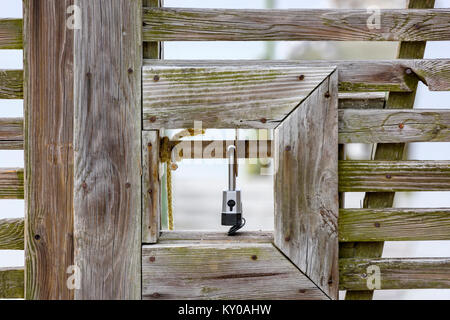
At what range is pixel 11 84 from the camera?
204cm

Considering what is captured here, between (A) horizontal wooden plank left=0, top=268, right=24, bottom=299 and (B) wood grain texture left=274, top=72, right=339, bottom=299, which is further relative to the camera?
(A) horizontal wooden plank left=0, top=268, right=24, bottom=299

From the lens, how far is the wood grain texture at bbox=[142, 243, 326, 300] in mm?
1905

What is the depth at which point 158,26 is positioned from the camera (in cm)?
194

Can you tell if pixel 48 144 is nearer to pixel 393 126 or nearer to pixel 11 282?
pixel 11 282

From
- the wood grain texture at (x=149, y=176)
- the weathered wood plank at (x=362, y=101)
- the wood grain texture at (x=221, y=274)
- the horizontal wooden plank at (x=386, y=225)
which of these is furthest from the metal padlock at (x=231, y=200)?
the weathered wood plank at (x=362, y=101)

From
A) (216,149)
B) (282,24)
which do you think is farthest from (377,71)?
(216,149)

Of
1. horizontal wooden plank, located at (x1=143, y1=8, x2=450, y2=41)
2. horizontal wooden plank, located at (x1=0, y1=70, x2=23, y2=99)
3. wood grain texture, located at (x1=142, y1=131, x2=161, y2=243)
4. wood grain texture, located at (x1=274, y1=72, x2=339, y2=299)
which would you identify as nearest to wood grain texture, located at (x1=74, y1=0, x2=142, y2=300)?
wood grain texture, located at (x1=142, y1=131, x2=161, y2=243)

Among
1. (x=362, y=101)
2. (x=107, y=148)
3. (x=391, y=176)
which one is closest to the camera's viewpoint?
(x=107, y=148)

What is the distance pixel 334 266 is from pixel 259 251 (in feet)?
1.08

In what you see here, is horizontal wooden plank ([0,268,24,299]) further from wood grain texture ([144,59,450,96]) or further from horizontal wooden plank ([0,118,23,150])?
wood grain texture ([144,59,450,96])

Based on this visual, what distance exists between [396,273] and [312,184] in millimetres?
581

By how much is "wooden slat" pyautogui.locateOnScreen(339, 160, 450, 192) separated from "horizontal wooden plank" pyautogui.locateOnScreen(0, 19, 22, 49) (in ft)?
5.15

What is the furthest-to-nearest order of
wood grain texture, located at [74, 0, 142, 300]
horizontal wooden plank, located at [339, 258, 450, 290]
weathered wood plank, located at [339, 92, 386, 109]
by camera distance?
1. weathered wood plank, located at [339, 92, 386, 109]
2. horizontal wooden plank, located at [339, 258, 450, 290]
3. wood grain texture, located at [74, 0, 142, 300]
